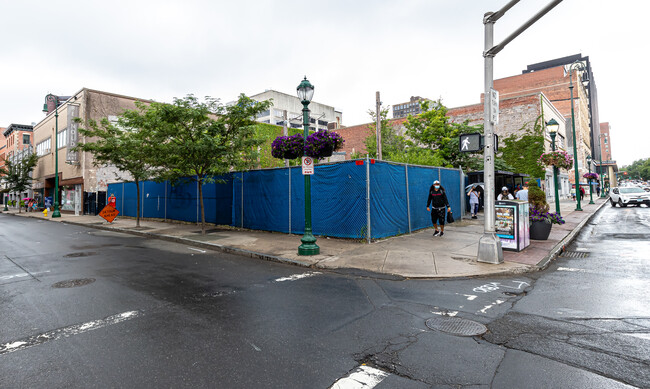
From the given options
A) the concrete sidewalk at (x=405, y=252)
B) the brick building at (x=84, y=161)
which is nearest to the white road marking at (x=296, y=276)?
the concrete sidewalk at (x=405, y=252)

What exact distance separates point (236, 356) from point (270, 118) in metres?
84.4

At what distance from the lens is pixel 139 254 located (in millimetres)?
9781

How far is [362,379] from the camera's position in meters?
2.98

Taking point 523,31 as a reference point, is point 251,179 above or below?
below

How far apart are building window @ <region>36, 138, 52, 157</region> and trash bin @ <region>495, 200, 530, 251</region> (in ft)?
152

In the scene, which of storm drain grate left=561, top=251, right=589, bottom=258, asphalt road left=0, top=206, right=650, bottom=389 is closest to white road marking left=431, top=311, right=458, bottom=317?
asphalt road left=0, top=206, right=650, bottom=389

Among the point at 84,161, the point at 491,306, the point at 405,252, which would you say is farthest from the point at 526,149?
the point at 84,161

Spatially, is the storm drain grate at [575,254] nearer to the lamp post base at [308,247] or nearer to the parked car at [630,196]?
the lamp post base at [308,247]

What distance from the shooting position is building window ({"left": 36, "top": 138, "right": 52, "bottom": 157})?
38.0m

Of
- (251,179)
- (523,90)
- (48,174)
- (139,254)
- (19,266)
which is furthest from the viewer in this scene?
(523,90)

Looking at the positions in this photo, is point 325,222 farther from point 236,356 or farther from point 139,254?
point 236,356

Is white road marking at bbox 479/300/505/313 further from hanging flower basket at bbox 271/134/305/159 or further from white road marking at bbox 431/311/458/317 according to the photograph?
hanging flower basket at bbox 271/134/305/159

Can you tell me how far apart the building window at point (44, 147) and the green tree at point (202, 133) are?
34.3 metres

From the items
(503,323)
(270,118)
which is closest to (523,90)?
(270,118)
